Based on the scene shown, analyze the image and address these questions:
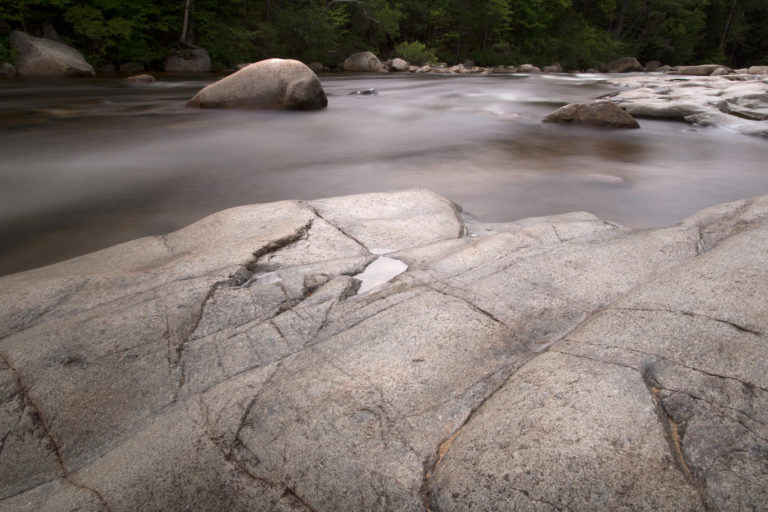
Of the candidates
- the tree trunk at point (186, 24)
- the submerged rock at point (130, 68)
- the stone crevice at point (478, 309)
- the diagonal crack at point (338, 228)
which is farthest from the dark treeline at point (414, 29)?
the stone crevice at point (478, 309)

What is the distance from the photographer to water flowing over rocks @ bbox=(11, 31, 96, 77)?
47.6ft

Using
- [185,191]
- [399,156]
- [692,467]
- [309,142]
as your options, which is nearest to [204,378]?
[692,467]

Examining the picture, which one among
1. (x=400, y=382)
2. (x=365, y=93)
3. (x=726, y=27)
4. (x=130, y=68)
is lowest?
(x=400, y=382)

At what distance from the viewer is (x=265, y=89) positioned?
9.78 metres

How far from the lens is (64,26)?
18.1 meters

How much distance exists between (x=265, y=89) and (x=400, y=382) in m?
9.50

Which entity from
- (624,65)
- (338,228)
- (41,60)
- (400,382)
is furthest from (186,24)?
(624,65)

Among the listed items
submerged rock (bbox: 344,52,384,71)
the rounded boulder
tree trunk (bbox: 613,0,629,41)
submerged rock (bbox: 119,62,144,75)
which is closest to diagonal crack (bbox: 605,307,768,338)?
the rounded boulder

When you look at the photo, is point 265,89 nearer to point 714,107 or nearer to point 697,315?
point 697,315

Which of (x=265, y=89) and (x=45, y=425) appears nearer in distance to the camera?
(x=45, y=425)

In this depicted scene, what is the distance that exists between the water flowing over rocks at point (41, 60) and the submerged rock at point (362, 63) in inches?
560

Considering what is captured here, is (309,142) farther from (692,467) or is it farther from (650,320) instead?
(692,467)

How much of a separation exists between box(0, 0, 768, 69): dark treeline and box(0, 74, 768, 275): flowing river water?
30.0 feet

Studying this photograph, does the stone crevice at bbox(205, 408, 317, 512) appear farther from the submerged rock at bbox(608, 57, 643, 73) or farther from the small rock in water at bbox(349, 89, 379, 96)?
the submerged rock at bbox(608, 57, 643, 73)
